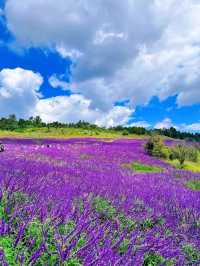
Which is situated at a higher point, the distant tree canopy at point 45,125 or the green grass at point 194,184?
the distant tree canopy at point 45,125

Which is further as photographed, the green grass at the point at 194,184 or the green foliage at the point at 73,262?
the green grass at the point at 194,184

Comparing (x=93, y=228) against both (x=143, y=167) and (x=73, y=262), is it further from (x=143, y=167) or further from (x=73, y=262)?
(x=143, y=167)

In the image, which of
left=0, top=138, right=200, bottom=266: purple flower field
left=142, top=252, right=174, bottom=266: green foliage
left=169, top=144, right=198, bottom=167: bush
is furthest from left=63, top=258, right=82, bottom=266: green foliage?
left=169, top=144, right=198, bottom=167: bush

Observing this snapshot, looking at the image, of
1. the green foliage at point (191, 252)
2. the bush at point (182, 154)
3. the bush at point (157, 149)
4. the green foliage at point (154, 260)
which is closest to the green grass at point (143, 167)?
the bush at point (182, 154)

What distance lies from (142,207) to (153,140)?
1970cm

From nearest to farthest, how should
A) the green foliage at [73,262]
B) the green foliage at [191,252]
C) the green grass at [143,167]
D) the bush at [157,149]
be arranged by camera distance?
the green foliage at [73,262] < the green foliage at [191,252] < the green grass at [143,167] < the bush at [157,149]

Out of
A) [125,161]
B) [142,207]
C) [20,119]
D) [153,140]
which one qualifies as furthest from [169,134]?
[142,207]

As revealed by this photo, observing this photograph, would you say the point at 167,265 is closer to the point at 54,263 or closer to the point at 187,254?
the point at 187,254

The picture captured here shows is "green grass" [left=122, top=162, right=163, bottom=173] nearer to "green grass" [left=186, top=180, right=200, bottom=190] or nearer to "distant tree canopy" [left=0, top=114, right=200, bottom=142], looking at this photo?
"green grass" [left=186, top=180, right=200, bottom=190]

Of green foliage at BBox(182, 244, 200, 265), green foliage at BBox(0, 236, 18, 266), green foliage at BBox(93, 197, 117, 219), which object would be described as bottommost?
green foliage at BBox(182, 244, 200, 265)

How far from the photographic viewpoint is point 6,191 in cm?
380

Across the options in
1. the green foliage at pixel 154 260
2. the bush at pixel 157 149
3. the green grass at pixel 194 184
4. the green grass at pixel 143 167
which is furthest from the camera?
the bush at pixel 157 149

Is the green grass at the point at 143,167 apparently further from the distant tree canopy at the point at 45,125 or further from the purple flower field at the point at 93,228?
the distant tree canopy at the point at 45,125

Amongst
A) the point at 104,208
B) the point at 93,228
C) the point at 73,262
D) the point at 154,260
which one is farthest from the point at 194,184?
the point at 73,262
